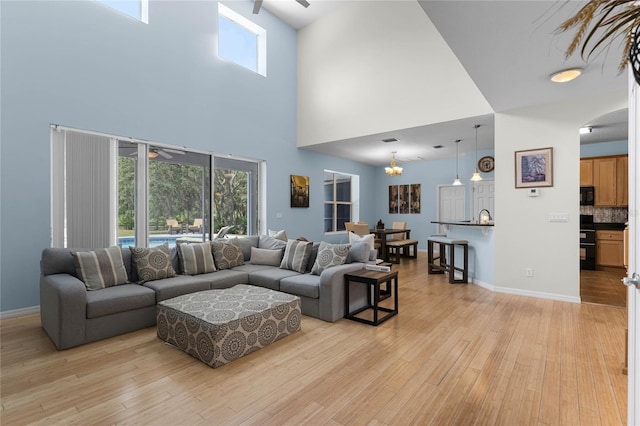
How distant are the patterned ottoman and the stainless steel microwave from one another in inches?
266

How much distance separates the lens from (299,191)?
7.35 metres

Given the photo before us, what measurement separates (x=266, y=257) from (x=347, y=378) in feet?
8.73

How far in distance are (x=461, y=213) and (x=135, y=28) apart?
27.3 feet

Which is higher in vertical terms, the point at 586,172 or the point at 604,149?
the point at 604,149

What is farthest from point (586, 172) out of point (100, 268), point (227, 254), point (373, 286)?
point (100, 268)

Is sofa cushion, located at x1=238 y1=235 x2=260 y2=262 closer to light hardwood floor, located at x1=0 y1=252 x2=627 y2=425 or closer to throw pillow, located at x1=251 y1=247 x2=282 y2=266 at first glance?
throw pillow, located at x1=251 y1=247 x2=282 y2=266

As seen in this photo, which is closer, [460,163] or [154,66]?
[154,66]

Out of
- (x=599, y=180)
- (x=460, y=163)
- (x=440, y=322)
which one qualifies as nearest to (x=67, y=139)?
(x=440, y=322)

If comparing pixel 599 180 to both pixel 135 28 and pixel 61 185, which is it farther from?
pixel 61 185

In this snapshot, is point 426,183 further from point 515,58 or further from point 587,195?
point 515,58

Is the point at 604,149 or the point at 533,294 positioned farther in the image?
the point at 604,149

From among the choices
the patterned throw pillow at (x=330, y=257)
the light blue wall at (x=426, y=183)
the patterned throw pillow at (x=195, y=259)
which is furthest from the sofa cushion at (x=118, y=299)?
the light blue wall at (x=426, y=183)

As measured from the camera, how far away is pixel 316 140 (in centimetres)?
694

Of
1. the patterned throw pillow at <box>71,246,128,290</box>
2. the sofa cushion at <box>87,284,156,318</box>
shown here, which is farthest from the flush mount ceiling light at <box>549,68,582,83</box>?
the patterned throw pillow at <box>71,246,128,290</box>
